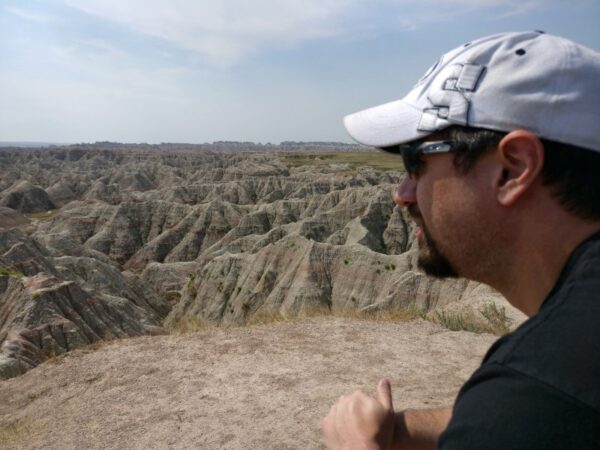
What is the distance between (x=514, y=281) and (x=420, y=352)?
6948 mm

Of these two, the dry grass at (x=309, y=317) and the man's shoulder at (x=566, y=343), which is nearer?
the man's shoulder at (x=566, y=343)

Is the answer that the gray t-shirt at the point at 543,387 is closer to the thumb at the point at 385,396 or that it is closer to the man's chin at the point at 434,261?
the man's chin at the point at 434,261

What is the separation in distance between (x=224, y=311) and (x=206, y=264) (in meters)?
6.91

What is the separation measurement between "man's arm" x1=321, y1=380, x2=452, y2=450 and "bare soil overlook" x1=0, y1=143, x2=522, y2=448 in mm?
4093

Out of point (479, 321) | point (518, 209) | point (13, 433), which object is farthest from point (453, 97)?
point (479, 321)

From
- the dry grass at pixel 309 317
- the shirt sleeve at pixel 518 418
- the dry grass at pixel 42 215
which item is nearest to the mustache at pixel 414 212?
the shirt sleeve at pixel 518 418

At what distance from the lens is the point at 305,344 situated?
848 centimetres

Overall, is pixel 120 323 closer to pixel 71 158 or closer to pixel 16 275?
pixel 16 275

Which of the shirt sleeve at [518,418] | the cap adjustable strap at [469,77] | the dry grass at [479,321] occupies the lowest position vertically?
the dry grass at [479,321]

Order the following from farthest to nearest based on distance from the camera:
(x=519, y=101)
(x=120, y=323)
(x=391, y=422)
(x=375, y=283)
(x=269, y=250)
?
(x=269, y=250) → (x=375, y=283) → (x=120, y=323) → (x=391, y=422) → (x=519, y=101)

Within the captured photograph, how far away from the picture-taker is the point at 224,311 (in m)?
35.1

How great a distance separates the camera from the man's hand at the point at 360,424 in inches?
73.0

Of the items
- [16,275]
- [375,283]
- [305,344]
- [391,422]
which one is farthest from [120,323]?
[391,422]

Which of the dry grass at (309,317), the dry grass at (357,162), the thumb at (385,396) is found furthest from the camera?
the dry grass at (357,162)
